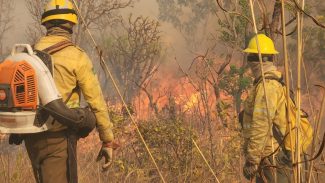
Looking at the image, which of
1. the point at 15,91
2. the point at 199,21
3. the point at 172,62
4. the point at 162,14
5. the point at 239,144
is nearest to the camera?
the point at 15,91

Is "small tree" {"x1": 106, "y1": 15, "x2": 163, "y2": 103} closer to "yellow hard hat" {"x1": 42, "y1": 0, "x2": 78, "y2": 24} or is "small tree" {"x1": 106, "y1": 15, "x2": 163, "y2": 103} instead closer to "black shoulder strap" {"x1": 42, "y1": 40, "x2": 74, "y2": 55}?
"yellow hard hat" {"x1": 42, "y1": 0, "x2": 78, "y2": 24}

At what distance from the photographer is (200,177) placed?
474 centimetres

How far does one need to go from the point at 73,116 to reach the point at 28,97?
287mm

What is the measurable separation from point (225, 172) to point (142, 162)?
0.93 metres

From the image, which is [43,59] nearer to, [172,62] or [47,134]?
[47,134]

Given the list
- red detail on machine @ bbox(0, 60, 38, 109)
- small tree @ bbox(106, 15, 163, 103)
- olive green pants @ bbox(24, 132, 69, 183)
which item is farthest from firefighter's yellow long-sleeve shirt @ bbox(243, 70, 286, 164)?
small tree @ bbox(106, 15, 163, 103)

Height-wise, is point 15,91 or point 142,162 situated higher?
point 15,91

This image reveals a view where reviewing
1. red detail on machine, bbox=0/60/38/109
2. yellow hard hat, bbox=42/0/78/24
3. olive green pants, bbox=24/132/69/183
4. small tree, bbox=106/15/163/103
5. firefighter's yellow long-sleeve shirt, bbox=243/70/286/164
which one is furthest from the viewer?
small tree, bbox=106/15/163/103

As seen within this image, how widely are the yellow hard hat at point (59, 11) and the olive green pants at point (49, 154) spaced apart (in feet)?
2.31

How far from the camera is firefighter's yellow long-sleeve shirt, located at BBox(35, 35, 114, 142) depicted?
9.66ft

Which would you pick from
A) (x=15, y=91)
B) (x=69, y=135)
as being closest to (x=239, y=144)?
(x=69, y=135)

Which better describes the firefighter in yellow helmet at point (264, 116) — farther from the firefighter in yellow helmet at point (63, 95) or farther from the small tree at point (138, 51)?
the small tree at point (138, 51)

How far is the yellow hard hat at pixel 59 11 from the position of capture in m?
3.07

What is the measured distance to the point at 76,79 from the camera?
301 centimetres
